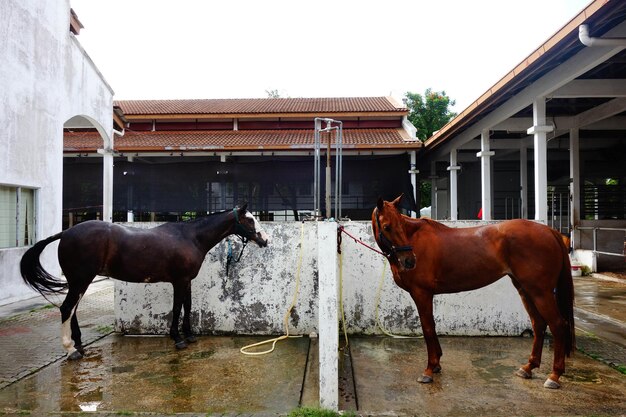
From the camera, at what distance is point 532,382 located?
359cm

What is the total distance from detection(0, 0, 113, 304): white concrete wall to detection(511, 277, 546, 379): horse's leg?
7696 mm

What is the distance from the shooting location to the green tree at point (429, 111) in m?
24.7

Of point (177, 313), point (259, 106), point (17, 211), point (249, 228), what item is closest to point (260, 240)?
point (249, 228)

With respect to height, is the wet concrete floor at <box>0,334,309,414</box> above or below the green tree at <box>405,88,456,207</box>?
below

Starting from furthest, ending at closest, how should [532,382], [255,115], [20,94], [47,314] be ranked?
[255,115], [20,94], [47,314], [532,382]

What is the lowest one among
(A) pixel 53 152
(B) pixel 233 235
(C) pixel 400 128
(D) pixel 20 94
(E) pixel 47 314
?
(E) pixel 47 314

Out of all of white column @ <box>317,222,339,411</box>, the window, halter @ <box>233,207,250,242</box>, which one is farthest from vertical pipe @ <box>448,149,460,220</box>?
the window

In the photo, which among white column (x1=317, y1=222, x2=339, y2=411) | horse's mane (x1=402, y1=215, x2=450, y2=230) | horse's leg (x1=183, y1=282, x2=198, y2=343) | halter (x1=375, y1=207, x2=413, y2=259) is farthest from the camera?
horse's leg (x1=183, y1=282, x2=198, y2=343)

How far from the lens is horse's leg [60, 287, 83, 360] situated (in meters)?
4.25

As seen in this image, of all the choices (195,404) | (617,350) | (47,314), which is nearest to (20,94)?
(47,314)

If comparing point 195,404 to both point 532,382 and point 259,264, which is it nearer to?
point 259,264

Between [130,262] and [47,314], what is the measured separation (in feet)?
9.58

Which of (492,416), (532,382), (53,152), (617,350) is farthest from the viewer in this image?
(53,152)

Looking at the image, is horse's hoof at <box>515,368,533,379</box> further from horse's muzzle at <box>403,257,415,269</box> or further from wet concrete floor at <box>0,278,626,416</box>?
horse's muzzle at <box>403,257,415,269</box>
